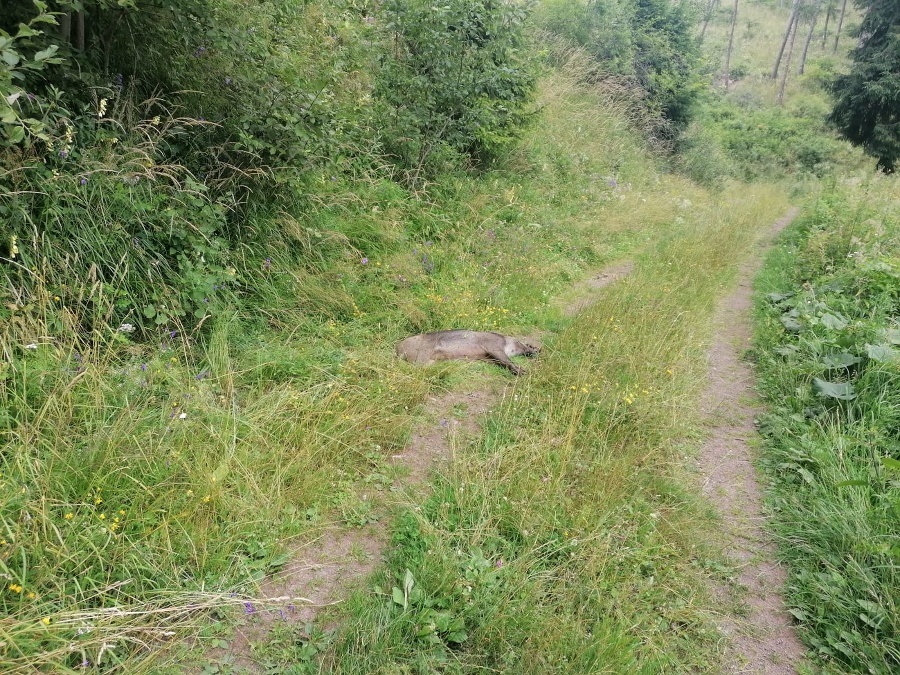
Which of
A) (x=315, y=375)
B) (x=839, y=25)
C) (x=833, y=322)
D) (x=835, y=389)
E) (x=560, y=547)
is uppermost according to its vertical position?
(x=839, y=25)

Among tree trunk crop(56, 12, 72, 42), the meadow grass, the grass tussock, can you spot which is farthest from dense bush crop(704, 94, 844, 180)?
tree trunk crop(56, 12, 72, 42)

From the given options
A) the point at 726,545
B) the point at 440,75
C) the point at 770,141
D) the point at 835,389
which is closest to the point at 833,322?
the point at 835,389

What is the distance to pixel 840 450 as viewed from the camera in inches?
137

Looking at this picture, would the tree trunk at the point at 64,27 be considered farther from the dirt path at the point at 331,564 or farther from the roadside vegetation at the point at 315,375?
the dirt path at the point at 331,564

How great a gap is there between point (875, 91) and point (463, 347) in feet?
62.1

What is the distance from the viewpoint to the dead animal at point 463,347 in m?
4.52

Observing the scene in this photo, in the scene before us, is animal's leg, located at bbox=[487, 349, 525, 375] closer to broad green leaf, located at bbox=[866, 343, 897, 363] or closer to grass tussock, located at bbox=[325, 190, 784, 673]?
grass tussock, located at bbox=[325, 190, 784, 673]

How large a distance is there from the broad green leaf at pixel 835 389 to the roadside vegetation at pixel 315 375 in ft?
0.20

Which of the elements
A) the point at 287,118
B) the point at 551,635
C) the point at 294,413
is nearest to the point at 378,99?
the point at 287,118

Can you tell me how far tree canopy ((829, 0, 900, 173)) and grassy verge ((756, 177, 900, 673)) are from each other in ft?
43.1

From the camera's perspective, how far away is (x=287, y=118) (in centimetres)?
450

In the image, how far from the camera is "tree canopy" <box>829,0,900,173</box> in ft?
52.9

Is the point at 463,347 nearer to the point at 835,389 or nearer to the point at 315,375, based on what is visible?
the point at 315,375

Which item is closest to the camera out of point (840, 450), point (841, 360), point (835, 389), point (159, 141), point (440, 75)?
point (840, 450)
